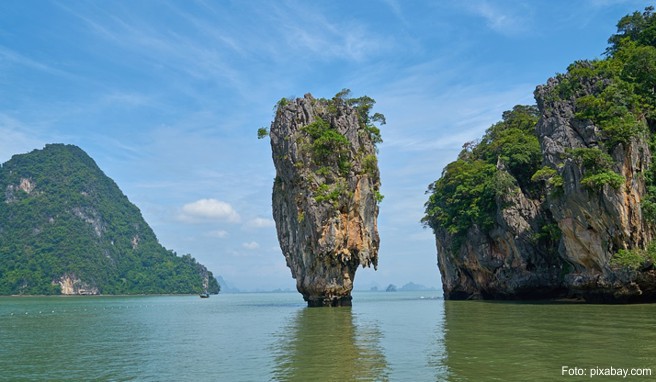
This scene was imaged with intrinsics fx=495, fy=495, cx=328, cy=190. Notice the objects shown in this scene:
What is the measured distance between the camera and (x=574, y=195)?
28.7m

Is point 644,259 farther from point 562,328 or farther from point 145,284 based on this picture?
point 145,284

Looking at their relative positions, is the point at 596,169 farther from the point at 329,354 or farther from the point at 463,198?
the point at 329,354

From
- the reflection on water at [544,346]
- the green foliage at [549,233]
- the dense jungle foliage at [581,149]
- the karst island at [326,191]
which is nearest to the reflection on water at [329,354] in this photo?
the reflection on water at [544,346]

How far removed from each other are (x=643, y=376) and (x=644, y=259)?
19064 millimetres

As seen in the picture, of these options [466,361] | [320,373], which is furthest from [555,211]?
[320,373]

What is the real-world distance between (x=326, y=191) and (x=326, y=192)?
10 centimetres

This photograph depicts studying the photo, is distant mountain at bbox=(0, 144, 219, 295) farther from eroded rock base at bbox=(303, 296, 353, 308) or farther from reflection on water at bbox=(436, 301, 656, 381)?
reflection on water at bbox=(436, 301, 656, 381)

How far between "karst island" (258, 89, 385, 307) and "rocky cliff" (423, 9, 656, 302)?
9.72 metres

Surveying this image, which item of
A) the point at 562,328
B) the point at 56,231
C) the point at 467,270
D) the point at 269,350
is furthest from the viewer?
the point at 56,231

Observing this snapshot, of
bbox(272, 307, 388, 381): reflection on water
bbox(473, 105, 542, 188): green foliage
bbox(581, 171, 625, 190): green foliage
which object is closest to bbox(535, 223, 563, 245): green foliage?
bbox(473, 105, 542, 188): green foliage

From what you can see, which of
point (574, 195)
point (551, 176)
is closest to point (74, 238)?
point (551, 176)

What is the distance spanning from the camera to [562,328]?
17.3 metres

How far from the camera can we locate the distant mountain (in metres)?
109

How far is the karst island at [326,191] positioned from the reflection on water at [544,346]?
622 inches
